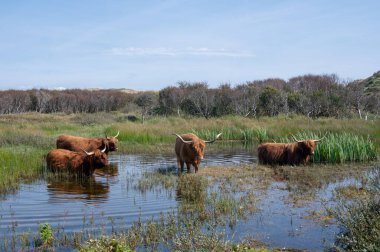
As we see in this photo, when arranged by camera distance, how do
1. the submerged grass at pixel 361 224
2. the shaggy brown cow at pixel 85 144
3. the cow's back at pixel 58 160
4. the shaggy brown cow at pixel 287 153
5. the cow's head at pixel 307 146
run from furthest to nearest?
1. the shaggy brown cow at pixel 85 144
2. the shaggy brown cow at pixel 287 153
3. the cow's head at pixel 307 146
4. the cow's back at pixel 58 160
5. the submerged grass at pixel 361 224

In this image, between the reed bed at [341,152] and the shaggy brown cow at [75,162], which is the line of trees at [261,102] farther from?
the shaggy brown cow at [75,162]

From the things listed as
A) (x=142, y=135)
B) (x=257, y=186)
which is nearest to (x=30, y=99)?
(x=142, y=135)

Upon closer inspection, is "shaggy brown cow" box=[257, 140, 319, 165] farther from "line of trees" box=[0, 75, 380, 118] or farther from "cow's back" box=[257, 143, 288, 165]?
"line of trees" box=[0, 75, 380, 118]

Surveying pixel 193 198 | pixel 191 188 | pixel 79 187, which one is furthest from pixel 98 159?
pixel 193 198

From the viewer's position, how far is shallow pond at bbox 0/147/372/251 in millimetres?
7344

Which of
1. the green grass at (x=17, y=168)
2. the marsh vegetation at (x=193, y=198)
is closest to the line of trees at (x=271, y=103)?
the marsh vegetation at (x=193, y=198)

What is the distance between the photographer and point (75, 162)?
514 inches

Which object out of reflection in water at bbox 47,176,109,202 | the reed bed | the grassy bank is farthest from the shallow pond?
the reed bed

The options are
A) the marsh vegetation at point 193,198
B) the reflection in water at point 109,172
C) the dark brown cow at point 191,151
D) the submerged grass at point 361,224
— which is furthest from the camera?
the reflection in water at point 109,172

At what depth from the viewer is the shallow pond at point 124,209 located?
24.1 feet

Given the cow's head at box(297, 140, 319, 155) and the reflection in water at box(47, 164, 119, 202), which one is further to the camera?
the cow's head at box(297, 140, 319, 155)

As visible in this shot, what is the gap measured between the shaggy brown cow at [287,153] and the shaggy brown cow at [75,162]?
519 centimetres

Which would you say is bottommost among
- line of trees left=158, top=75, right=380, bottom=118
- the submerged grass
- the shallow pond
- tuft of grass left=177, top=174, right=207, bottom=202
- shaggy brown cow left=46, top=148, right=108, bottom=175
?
the shallow pond

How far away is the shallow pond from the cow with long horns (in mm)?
2929
